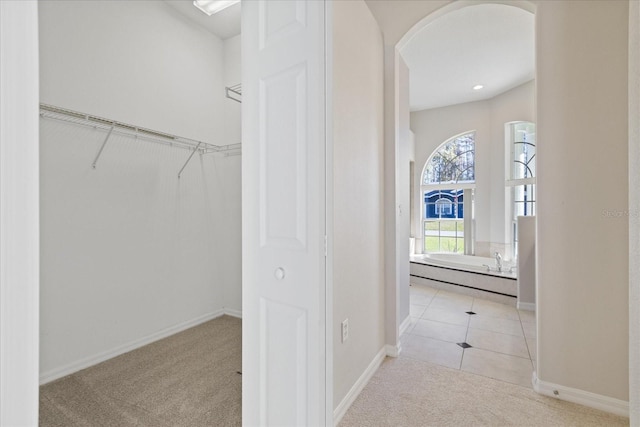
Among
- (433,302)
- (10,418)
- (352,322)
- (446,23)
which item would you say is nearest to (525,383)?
(352,322)

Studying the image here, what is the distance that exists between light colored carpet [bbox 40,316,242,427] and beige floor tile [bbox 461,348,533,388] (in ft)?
5.31

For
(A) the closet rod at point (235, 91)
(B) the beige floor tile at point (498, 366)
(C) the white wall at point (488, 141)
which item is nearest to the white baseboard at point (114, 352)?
Result: (A) the closet rod at point (235, 91)

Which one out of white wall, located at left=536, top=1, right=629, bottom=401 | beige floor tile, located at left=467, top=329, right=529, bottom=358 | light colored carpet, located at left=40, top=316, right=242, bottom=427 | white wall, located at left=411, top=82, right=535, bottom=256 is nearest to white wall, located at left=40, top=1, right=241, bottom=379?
light colored carpet, located at left=40, top=316, right=242, bottom=427

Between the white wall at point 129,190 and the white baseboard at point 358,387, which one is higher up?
the white wall at point 129,190

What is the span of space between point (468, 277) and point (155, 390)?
12.0 feet

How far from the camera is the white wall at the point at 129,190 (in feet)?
6.35

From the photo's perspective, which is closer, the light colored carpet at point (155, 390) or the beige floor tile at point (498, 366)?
the light colored carpet at point (155, 390)

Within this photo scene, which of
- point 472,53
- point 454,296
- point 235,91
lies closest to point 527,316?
point 454,296

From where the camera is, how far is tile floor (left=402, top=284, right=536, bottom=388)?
6.92ft

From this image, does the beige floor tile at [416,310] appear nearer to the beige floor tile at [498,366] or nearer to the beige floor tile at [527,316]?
the beige floor tile at [498,366]

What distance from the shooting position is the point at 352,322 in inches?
68.8

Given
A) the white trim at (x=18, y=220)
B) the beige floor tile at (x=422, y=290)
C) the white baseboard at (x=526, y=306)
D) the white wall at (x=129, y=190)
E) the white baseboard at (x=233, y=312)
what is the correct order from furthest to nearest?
the beige floor tile at (x=422, y=290) < the white baseboard at (x=526, y=306) < the white baseboard at (x=233, y=312) < the white wall at (x=129, y=190) < the white trim at (x=18, y=220)

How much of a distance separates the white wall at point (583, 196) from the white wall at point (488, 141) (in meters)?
3.02

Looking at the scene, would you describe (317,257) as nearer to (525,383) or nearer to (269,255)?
(269,255)
